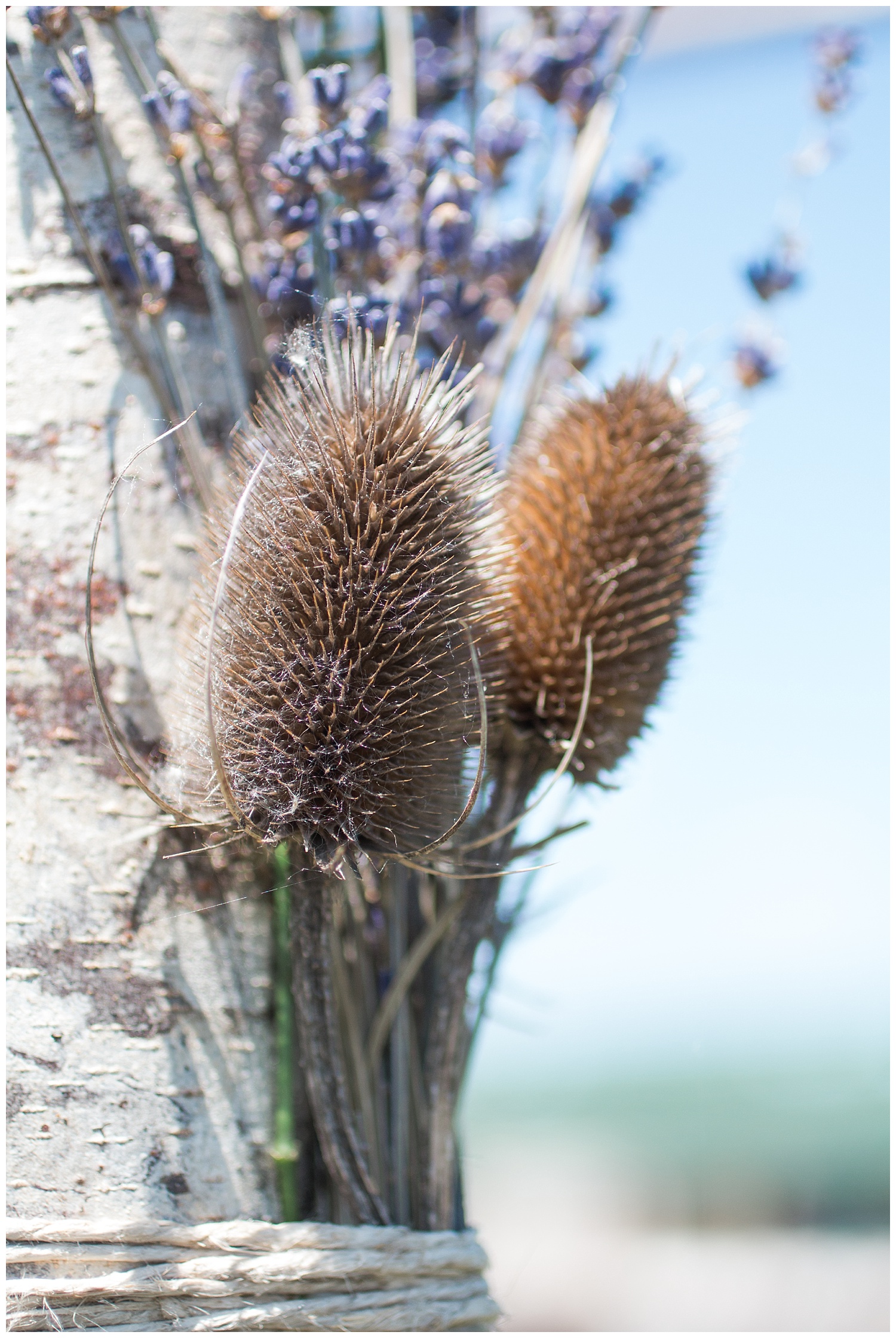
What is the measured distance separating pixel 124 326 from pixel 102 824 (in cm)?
39

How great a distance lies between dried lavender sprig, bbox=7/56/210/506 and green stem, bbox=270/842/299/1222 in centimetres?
31

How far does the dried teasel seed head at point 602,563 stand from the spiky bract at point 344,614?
99mm

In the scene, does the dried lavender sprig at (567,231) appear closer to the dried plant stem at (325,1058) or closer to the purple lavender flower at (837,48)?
the purple lavender flower at (837,48)

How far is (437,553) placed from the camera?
0.61 meters

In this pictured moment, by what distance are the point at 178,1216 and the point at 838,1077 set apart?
109 inches

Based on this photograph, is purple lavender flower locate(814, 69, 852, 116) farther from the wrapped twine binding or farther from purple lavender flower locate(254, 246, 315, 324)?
the wrapped twine binding

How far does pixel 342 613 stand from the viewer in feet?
1.87

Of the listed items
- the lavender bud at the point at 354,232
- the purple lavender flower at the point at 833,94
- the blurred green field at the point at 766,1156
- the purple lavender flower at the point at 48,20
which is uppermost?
the purple lavender flower at the point at 833,94

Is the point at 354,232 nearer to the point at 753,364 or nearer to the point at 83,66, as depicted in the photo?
the point at 83,66

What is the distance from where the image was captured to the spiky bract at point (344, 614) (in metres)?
0.58

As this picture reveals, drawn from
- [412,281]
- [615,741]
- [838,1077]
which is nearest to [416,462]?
[615,741]

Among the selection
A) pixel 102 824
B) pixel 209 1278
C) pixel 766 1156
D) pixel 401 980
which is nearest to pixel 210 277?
pixel 102 824

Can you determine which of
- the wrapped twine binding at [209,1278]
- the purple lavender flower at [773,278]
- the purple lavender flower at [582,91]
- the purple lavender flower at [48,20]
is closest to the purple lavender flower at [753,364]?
the purple lavender flower at [773,278]

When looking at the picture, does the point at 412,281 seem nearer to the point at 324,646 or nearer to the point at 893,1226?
the point at 324,646
